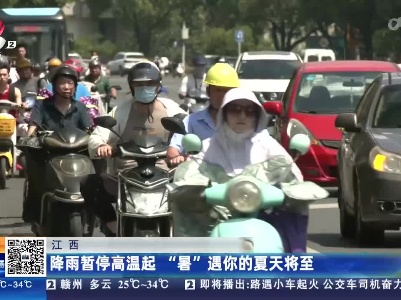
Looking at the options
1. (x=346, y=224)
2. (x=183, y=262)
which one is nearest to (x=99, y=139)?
(x=183, y=262)

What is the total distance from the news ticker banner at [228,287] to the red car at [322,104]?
12.2m

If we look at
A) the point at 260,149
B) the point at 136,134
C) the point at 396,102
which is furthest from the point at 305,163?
the point at 260,149

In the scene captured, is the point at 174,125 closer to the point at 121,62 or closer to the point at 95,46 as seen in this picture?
the point at 121,62

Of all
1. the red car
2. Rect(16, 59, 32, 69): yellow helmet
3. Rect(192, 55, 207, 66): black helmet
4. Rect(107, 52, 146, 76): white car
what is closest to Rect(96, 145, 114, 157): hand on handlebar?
the red car

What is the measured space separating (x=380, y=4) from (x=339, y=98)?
163 feet

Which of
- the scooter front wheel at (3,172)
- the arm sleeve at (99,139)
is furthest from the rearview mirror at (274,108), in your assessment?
the arm sleeve at (99,139)

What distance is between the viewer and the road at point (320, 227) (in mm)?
12852

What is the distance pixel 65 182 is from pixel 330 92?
922 cm

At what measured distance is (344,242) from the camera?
13.5 m

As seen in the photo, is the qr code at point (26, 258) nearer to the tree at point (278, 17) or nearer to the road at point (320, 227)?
the road at point (320, 227)

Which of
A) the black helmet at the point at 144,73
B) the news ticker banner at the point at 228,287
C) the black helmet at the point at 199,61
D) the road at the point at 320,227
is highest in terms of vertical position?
the black helmet at the point at 144,73

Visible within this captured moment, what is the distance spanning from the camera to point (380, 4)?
6850cm

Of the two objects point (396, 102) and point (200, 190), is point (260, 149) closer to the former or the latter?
point (200, 190)

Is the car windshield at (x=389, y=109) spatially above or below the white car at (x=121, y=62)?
above
